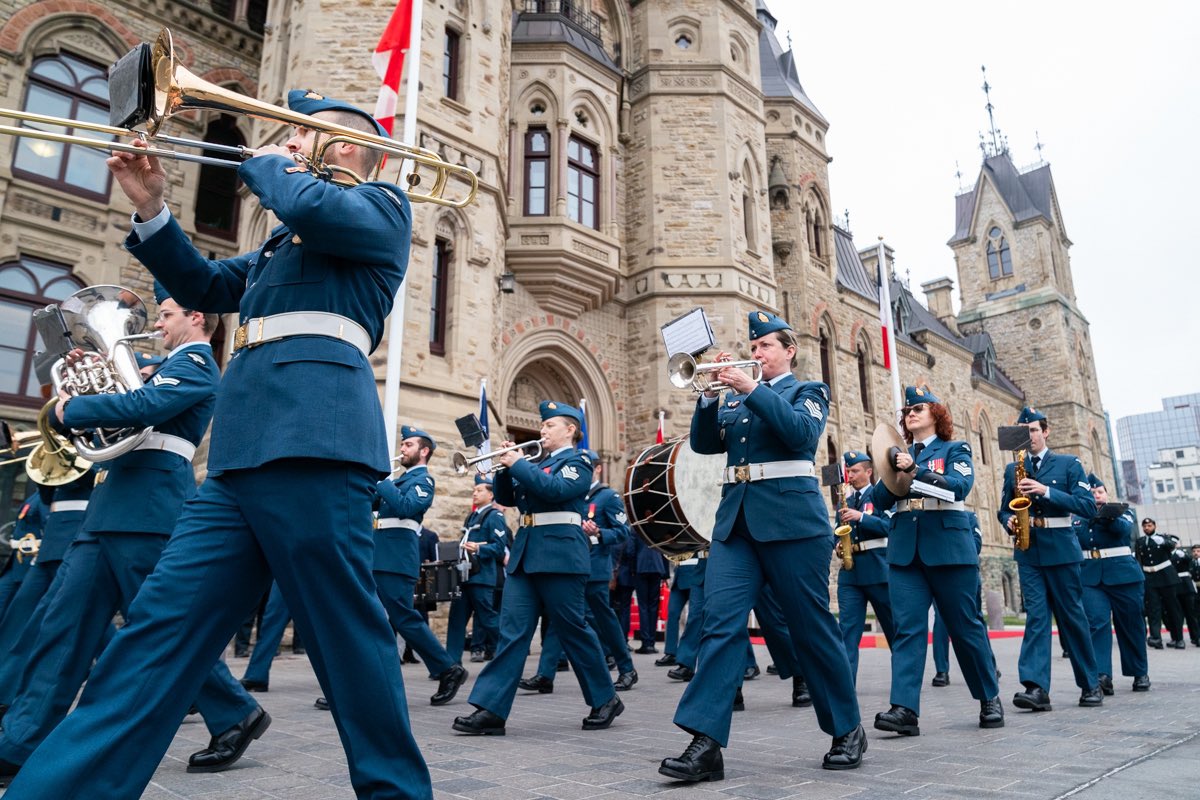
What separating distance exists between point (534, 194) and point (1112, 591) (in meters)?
13.7

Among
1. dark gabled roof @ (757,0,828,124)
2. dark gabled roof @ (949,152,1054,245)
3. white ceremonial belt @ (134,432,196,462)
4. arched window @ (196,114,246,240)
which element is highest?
dark gabled roof @ (949,152,1054,245)

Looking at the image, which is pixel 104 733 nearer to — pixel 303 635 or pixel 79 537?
pixel 303 635

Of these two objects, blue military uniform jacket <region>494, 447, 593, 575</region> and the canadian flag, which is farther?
the canadian flag

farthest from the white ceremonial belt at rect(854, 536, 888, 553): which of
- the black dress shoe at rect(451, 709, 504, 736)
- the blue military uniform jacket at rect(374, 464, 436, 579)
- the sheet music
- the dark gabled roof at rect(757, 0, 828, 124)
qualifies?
the dark gabled roof at rect(757, 0, 828, 124)

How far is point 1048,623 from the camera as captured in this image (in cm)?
642

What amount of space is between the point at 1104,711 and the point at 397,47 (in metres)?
10.4

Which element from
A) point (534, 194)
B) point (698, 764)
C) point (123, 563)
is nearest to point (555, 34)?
point (534, 194)

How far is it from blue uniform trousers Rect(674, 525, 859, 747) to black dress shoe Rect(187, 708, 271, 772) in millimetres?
2033

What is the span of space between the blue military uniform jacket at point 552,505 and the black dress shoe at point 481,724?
98 cm

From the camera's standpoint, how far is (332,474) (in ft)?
8.05

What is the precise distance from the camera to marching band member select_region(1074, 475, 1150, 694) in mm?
7844

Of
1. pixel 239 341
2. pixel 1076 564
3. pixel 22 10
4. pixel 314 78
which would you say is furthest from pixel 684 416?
pixel 239 341

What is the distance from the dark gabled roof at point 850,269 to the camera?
30.7 metres

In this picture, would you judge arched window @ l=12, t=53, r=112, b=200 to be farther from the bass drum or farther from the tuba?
the bass drum
